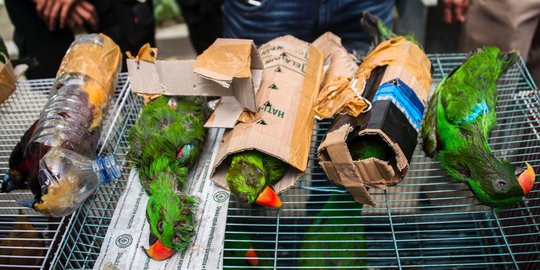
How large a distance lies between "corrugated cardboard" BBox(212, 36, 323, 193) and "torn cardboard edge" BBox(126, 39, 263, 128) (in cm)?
6

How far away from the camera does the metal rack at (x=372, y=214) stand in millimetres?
1688

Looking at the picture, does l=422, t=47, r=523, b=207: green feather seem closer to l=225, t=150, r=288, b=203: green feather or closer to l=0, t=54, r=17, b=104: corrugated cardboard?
l=225, t=150, r=288, b=203: green feather

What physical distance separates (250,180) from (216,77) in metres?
0.38

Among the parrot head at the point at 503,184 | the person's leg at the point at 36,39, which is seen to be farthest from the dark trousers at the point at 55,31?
the parrot head at the point at 503,184

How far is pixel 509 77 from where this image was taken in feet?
7.27

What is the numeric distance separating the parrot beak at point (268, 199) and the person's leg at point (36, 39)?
5.59 feet

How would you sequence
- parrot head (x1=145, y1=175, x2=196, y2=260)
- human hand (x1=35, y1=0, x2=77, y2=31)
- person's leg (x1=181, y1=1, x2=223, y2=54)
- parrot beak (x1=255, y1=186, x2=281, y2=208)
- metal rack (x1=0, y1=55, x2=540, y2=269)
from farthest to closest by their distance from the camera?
person's leg (x1=181, y1=1, x2=223, y2=54), human hand (x1=35, y1=0, x2=77, y2=31), metal rack (x1=0, y1=55, x2=540, y2=269), parrot beak (x1=255, y1=186, x2=281, y2=208), parrot head (x1=145, y1=175, x2=196, y2=260)

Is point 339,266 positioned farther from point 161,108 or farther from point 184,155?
point 161,108

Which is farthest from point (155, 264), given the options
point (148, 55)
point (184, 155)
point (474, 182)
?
point (474, 182)

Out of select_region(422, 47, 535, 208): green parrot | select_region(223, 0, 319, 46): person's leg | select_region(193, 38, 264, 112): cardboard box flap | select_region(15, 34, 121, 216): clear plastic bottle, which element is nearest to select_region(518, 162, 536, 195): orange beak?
select_region(422, 47, 535, 208): green parrot

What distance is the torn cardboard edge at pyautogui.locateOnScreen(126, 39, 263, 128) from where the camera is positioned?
162cm

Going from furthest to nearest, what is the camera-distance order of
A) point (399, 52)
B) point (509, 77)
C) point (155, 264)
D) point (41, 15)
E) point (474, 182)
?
1. point (41, 15)
2. point (509, 77)
3. point (399, 52)
4. point (474, 182)
5. point (155, 264)

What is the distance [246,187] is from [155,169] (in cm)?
35

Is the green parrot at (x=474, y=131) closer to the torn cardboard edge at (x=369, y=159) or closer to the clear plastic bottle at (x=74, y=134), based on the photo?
the torn cardboard edge at (x=369, y=159)
